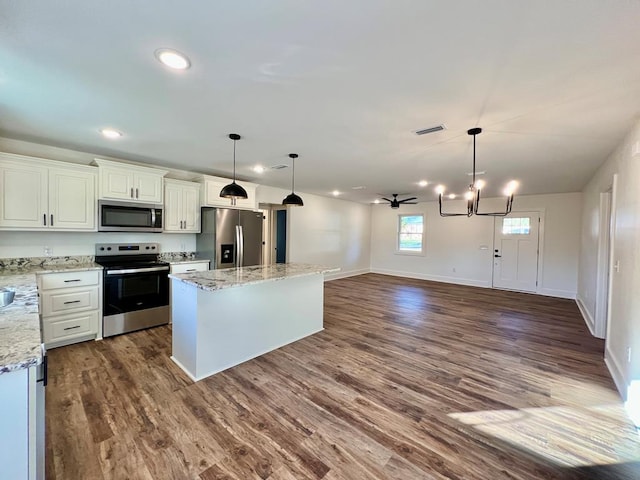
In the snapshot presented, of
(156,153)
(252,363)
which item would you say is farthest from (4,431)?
(156,153)

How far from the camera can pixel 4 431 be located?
3.32ft

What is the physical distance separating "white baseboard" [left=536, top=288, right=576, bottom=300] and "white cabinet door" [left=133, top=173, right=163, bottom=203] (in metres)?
8.57

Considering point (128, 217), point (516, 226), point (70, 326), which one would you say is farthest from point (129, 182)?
point (516, 226)

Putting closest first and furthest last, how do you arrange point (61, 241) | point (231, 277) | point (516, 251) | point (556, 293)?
point (231, 277)
point (61, 241)
point (556, 293)
point (516, 251)

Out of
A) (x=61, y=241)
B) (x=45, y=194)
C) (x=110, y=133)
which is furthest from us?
(x=61, y=241)

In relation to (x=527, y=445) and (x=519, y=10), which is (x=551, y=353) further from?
(x=519, y=10)

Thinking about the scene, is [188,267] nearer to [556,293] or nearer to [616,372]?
[616,372]

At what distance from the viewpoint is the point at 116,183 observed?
3711 millimetres

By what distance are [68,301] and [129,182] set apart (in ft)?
5.58

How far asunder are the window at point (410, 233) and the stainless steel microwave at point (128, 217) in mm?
7127

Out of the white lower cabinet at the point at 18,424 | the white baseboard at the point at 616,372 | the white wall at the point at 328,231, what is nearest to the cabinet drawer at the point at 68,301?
the white lower cabinet at the point at 18,424

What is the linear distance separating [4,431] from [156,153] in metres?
3.53

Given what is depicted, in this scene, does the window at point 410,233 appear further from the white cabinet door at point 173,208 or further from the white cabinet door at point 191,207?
the white cabinet door at point 173,208

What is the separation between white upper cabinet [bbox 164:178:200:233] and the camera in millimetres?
4262
